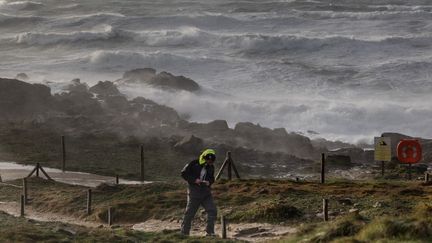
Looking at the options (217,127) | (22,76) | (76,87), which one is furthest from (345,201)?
(22,76)

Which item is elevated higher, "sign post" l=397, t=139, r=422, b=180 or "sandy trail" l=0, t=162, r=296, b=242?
"sign post" l=397, t=139, r=422, b=180

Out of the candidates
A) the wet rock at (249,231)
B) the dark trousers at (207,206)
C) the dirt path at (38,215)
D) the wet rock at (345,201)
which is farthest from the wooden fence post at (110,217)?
the wet rock at (345,201)

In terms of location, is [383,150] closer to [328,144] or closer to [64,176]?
[64,176]

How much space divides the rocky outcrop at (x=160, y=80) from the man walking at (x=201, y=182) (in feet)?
111

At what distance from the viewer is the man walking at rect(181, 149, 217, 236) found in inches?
658

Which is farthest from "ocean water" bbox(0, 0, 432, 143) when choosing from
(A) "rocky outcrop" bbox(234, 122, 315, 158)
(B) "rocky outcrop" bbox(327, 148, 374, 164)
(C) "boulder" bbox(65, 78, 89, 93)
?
(B) "rocky outcrop" bbox(327, 148, 374, 164)

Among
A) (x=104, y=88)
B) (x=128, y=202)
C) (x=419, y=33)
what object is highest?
(x=419, y=33)

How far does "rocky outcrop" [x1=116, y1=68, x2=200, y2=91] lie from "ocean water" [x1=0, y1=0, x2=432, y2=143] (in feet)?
2.58

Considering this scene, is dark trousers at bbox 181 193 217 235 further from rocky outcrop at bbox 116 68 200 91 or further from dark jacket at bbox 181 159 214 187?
rocky outcrop at bbox 116 68 200 91

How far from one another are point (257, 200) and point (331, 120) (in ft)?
81.1

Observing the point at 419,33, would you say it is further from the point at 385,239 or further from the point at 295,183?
the point at 385,239

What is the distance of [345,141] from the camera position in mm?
40875

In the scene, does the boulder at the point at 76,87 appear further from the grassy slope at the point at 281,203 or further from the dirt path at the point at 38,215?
the dirt path at the point at 38,215

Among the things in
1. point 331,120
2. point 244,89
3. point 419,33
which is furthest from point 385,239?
point 419,33
